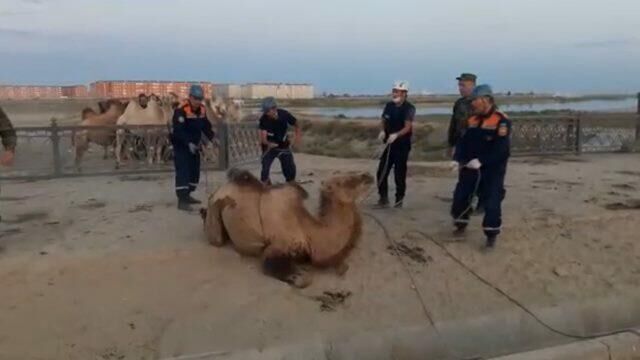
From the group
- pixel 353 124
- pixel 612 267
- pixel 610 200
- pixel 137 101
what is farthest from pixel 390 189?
pixel 353 124

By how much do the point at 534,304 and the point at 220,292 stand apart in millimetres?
3341

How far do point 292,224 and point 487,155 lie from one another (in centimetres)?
234

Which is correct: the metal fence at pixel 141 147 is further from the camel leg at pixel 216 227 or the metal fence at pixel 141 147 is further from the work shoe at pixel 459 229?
the work shoe at pixel 459 229

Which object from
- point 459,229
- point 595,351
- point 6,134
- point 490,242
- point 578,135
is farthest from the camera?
point 578,135

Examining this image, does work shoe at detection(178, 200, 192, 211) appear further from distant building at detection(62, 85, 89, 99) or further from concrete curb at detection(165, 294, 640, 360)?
distant building at detection(62, 85, 89, 99)

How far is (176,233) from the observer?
31.0 feet

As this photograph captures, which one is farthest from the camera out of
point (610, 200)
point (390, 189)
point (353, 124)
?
point (353, 124)

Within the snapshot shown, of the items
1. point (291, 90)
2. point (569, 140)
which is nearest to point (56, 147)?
point (569, 140)

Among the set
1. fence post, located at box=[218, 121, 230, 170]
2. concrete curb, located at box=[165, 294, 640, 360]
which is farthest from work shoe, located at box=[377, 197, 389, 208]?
fence post, located at box=[218, 121, 230, 170]

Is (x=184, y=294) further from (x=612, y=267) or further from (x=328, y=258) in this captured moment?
(x=612, y=267)

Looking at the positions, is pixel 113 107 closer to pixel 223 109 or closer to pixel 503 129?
pixel 223 109

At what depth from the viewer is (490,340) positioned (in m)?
7.64

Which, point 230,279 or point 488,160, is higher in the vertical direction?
point 488,160

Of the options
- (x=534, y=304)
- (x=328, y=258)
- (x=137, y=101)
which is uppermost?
(x=137, y=101)
